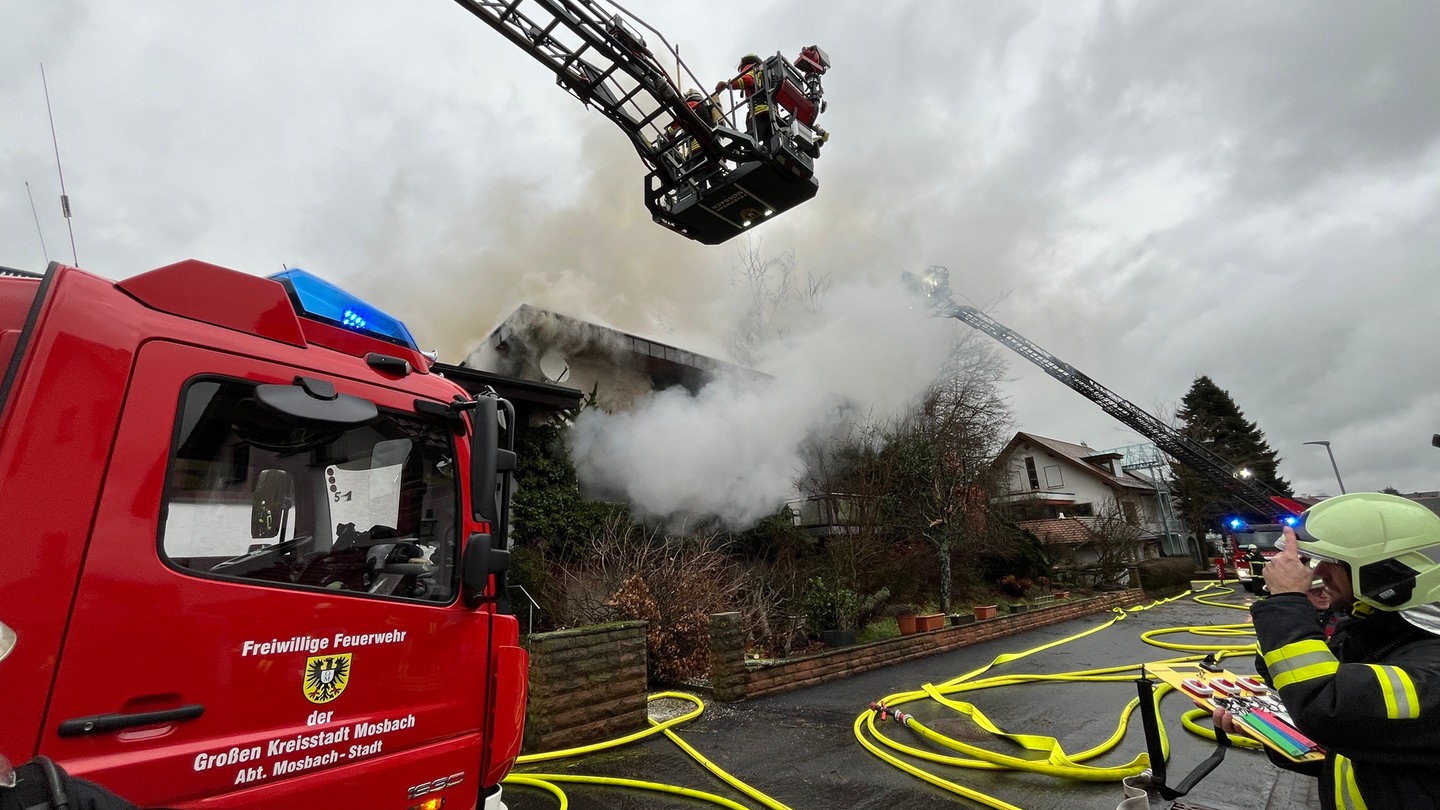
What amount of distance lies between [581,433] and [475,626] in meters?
8.79

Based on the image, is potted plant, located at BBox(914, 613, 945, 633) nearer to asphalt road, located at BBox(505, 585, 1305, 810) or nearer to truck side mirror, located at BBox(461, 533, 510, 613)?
asphalt road, located at BBox(505, 585, 1305, 810)

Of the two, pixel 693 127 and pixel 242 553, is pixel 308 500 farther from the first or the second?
pixel 693 127

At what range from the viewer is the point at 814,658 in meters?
6.94

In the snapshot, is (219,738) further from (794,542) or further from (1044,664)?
(794,542)

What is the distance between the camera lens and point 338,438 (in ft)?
7.25

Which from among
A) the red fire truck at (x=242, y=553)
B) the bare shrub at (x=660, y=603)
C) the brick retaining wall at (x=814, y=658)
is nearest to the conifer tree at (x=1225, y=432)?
the brick retaining wall at (x=814, y=658)

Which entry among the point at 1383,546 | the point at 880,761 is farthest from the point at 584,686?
the point at 1383,546

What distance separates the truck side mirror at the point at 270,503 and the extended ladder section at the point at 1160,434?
25.6 m

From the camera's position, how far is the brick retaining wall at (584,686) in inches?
182

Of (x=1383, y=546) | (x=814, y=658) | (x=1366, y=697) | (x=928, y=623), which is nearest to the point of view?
(x=1366, y=697)

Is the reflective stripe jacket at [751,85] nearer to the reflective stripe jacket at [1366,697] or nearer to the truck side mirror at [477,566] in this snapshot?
the truck side mirror at [477,566]

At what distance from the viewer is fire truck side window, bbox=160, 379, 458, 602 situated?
181 centimetres

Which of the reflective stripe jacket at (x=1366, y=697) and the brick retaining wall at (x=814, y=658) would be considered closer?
the reflective stripe jacket at (x=1366, y=697)

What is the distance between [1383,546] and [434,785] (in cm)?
299
